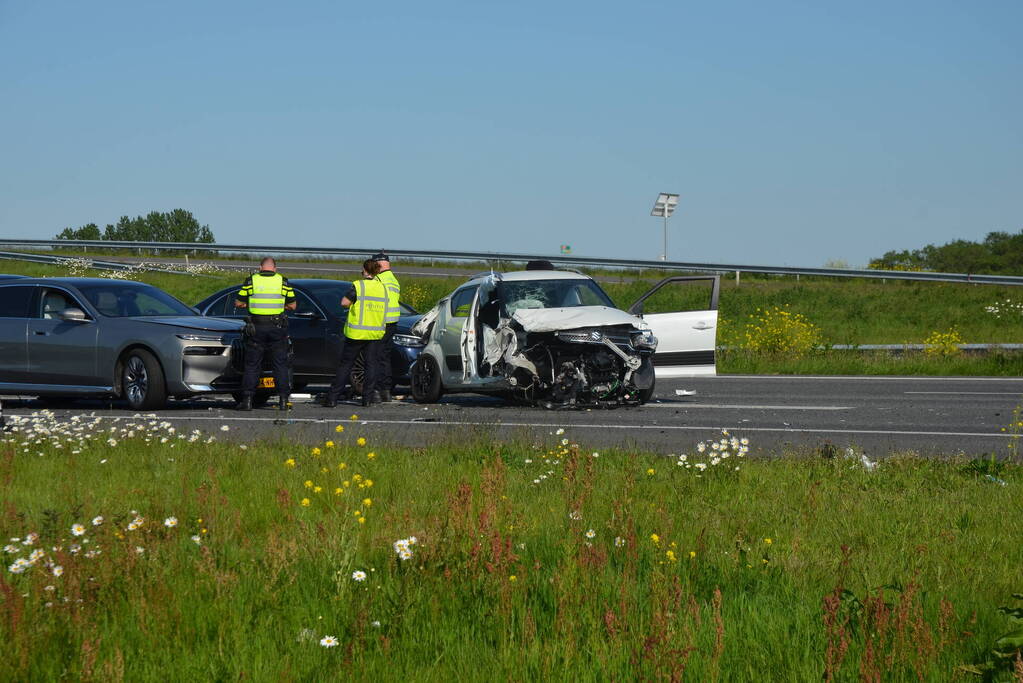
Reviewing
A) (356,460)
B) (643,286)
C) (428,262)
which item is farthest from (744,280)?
(356,460)

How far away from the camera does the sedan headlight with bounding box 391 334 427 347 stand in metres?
17.7

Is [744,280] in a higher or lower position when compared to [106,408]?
higher

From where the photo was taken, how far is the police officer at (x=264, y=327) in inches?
596

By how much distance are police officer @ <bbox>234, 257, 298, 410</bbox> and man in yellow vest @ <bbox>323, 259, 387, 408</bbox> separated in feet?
2.43

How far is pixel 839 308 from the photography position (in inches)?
1308

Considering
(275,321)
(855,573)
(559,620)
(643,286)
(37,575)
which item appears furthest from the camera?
(643,286)

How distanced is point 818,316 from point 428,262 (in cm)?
1618

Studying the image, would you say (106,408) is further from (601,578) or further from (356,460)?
(601,578)

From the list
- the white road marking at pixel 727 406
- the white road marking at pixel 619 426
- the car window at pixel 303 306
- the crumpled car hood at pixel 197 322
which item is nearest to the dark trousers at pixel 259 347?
the crumpled car hood at pixel 197 322

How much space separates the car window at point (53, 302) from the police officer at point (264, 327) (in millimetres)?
2458

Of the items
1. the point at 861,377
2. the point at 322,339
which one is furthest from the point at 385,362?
the point at 861,377

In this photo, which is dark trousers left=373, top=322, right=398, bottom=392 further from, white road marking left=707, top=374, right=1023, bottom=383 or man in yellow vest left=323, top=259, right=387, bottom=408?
white road marking left=707, top=374, right=1023, bottom=383

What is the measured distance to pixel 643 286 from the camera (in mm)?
35219

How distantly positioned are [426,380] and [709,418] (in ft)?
14.5
